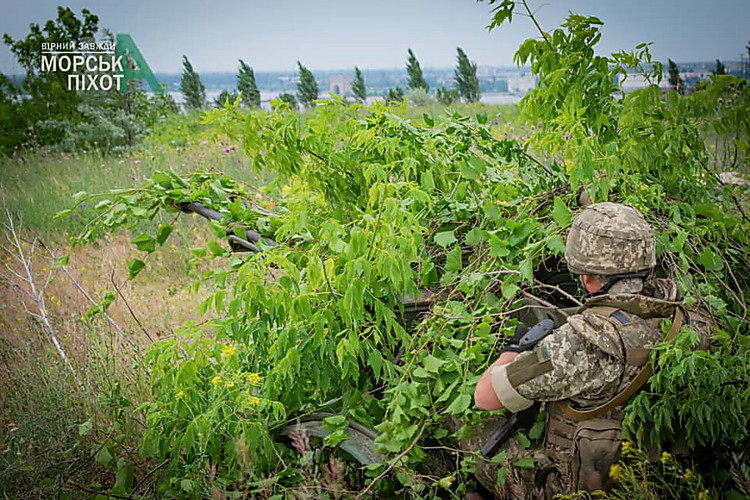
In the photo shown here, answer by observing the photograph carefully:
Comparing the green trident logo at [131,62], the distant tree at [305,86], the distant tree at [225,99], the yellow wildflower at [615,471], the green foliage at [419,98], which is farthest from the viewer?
the distant tree at [305,86]

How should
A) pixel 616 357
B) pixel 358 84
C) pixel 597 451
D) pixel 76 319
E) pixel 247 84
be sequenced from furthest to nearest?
→ 1. pixel 358 84
2. pixel 247 84
3. pixel 76 319
4. pixel 597 451
5. pixel 616 357

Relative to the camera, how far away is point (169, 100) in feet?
55.2

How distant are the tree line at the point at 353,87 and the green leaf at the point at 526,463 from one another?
541 inches

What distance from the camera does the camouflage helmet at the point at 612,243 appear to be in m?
2.27

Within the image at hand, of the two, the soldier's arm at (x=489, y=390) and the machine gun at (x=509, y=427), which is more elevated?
the soldier's arm at (x=489, y=390)

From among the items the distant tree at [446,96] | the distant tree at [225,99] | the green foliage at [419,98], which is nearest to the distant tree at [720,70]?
the distant tree at [225,99]

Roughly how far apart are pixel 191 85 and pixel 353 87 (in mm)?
4820

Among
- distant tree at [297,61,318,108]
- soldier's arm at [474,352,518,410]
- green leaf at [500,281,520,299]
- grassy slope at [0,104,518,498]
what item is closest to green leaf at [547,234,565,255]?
green leaf at [500,281,520,299]

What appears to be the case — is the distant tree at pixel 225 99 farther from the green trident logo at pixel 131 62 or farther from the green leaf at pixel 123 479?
the green leaf at pixel 123 479

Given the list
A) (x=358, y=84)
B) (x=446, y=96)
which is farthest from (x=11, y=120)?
(x=446, y=96)

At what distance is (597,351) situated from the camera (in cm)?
220

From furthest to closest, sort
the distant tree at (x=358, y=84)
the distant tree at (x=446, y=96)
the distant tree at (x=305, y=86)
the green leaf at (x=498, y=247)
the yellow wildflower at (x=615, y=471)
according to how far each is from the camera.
→ the distant tree at (x=305, y=86), the distant tree at (x=358, y=84), the distant tree at (x=446, y=96), the green leaf at (x=498, y=247), the yellow wildflower at (x=615, y=471)

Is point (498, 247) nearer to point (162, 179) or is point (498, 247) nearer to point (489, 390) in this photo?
point (489, 390)

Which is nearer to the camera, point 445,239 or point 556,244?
point 556,244
